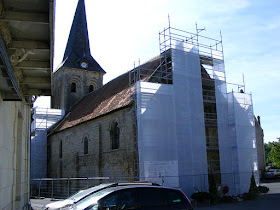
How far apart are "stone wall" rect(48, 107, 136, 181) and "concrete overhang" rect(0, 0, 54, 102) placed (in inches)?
431

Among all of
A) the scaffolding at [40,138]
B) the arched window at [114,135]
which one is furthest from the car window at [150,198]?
the scaffolding at [40,138]

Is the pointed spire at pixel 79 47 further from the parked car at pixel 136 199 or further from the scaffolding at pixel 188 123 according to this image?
the parked car at pixel 136 199

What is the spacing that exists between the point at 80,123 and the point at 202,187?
10.8 meters

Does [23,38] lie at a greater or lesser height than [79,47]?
lesser

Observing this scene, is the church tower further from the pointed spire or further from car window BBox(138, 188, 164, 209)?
car window BBox(138, 188, 164, 209)

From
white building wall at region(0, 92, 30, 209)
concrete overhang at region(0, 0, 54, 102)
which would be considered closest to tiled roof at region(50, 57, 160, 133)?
white building wall at region(0, 92, 30, 209)

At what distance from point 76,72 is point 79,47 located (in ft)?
13.3

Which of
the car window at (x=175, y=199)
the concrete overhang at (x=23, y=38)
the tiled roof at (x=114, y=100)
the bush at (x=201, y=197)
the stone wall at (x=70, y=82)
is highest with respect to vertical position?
the stone wall at (x=70, y=82)

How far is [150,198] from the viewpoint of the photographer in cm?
689

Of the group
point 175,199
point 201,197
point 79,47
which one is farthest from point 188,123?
point 79,47

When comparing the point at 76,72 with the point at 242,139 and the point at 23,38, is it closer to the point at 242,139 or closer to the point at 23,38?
the point at 242,139

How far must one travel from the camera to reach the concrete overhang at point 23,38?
17.0ft

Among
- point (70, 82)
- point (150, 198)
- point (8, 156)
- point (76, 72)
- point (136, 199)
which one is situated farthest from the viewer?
point (76, 72)

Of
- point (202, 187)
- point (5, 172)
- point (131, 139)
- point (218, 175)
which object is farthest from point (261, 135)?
point (5, 172)
